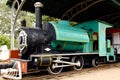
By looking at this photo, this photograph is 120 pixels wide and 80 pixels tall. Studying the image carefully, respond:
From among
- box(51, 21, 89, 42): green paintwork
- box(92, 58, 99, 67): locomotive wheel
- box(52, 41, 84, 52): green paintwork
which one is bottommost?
box(92, 58, 99, 67): locomotive wheel

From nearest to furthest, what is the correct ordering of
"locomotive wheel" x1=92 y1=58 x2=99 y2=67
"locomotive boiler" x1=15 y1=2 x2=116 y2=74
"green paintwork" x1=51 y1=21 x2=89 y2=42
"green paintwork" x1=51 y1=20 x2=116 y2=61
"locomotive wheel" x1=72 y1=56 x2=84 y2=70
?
"locomotive boiler" x1=15 y1=2 x2=116 y2=74, "green paintwork" x1=51 y1=21 x2=89 y2=42, "green paintwork" x1=51 y1=20 x2=116 y2=61, "locomotive wheel" x1=72 y1=56 x2=84 y2=70, "locomotive wheel" x1=92 y1=58 x2=99 y2=67

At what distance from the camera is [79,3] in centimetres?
1377

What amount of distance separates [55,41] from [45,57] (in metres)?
1.29

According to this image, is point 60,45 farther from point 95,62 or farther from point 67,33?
point 95,62

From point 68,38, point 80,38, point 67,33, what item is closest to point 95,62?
point 80,38

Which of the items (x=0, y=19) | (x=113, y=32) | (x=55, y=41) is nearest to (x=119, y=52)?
(x=113, y=32)

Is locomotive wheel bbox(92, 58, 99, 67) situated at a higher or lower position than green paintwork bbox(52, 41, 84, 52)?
lower

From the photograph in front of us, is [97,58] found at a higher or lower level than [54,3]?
lower

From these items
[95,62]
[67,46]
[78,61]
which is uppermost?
[67,46]

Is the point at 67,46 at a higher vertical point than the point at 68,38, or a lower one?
lower

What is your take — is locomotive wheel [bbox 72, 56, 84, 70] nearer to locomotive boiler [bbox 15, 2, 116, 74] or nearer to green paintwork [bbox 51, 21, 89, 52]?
locomotive boiler [bbox 15, 2, 116, 74]

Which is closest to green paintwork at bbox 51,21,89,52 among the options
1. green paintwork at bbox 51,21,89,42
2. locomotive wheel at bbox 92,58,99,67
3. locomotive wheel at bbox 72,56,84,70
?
green paintwork at bbox 51,21,89,42

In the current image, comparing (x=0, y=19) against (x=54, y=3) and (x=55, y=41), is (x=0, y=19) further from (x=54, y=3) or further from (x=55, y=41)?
(x=55, y=41)

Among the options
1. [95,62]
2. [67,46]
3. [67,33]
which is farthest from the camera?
[95,62]
